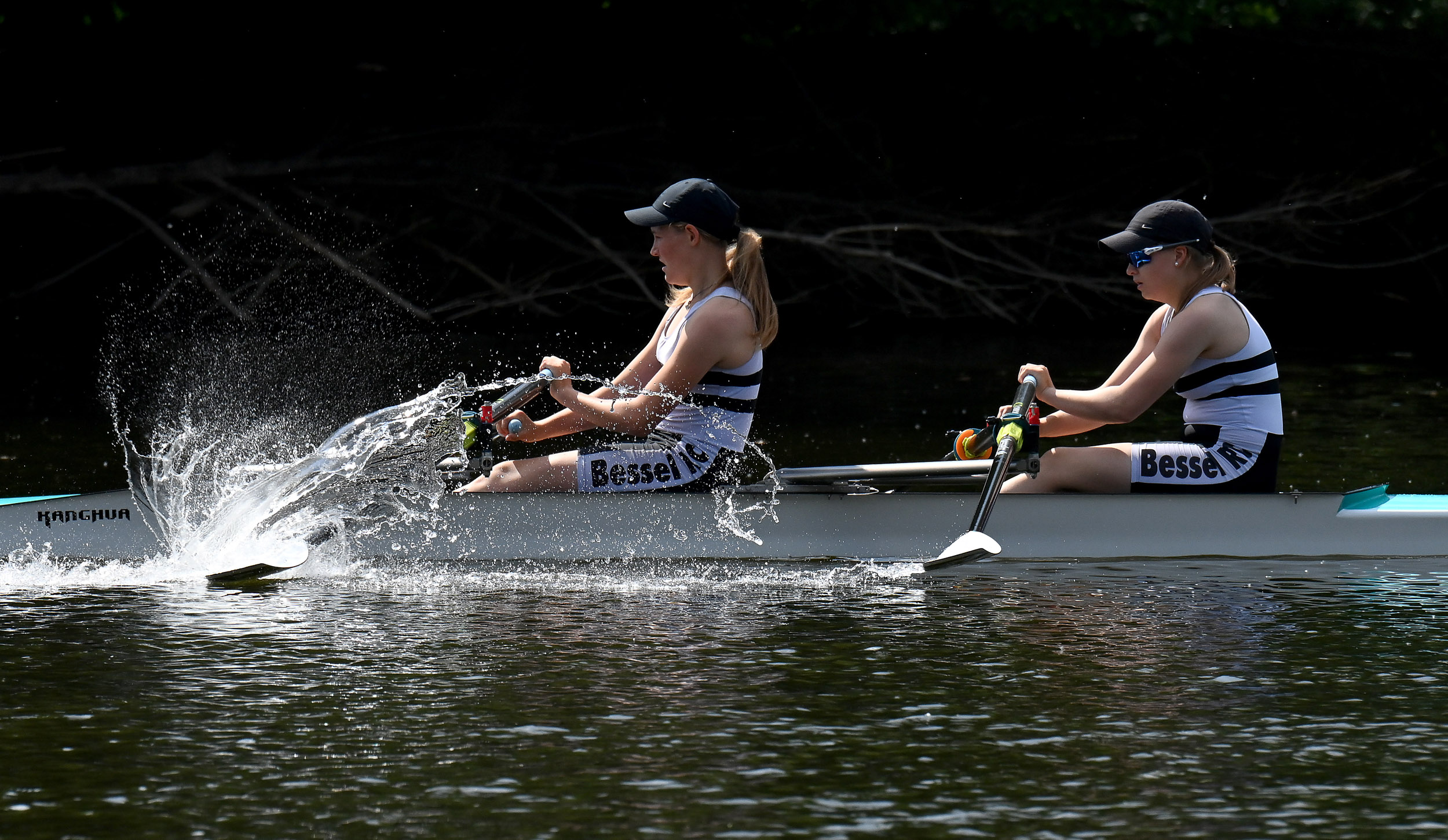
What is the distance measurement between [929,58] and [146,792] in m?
18.9

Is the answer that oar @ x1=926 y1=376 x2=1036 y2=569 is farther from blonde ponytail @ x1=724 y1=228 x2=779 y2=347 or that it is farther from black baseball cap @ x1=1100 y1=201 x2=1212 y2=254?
blonde ponytail @ x1=724 y1=228 x2=779 y2=347

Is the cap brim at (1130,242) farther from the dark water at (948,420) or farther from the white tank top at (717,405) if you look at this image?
the dark water at (948,420)

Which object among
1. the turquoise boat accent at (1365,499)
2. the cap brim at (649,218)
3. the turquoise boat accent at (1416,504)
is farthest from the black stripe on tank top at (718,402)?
the turquoise boat accent at (1416,504)

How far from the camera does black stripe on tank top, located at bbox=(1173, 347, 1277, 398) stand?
7.66 meters

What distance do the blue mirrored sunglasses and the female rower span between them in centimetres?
124

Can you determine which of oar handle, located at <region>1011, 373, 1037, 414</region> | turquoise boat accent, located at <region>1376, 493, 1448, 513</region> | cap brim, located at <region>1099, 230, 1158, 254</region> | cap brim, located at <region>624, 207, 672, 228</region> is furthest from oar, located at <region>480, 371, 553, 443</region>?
turquoise boat accent, located at <region>1376, 493, 1448, 513</region>

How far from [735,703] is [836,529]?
248cm

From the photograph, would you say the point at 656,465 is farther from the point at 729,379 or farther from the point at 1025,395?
the point at 1025,395

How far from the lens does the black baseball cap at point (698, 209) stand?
7492 mm

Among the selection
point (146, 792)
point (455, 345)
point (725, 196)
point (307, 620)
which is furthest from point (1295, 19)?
point (146, 792)

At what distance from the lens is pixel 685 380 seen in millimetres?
7625

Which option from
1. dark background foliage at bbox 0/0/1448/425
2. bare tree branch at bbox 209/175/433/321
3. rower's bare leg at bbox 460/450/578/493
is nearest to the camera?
rower's bare leg at bbox 460/450/578/493

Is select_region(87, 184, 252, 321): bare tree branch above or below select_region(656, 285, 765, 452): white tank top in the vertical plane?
above

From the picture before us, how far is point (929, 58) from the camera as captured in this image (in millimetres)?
22688
